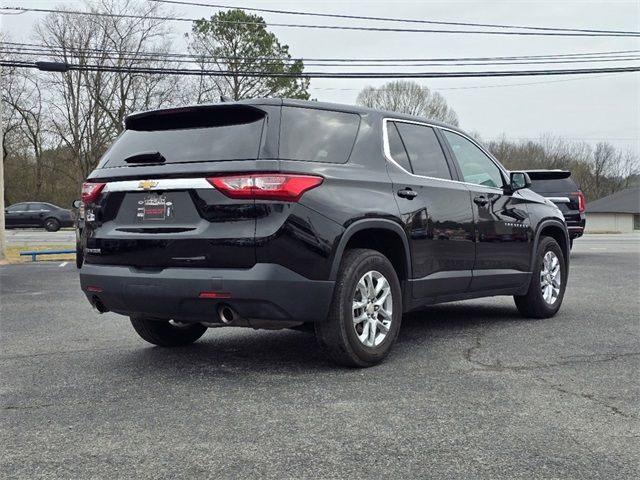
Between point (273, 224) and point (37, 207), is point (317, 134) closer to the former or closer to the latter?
point (273, 224)

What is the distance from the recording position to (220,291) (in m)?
4.22

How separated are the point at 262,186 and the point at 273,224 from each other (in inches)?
9.8

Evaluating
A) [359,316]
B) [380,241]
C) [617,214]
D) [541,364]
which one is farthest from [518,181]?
[617,214]

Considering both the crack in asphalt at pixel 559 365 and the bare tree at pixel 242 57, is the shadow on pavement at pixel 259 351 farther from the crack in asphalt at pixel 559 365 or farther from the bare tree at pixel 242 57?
the bare tree at pixel 242 57

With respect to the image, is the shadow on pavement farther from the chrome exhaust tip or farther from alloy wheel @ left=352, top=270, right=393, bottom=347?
the chrome exhaust tip

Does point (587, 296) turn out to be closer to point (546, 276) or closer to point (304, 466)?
point (546, 276)

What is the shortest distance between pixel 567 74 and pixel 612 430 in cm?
2336

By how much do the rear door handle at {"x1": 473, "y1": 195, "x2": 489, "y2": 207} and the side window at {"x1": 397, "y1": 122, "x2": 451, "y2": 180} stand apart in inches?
15.6

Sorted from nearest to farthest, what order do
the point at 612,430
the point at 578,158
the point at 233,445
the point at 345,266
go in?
1. the point at 233,445
2. the point at 612,430
3. the point at 345,266
4. the point at 578,158

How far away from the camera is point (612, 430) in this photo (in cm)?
349

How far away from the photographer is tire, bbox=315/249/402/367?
4527 millimetres

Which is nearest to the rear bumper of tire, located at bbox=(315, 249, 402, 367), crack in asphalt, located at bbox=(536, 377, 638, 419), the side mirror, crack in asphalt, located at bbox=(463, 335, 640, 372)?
tire, located at bbox=(315, 249, 402, 367)

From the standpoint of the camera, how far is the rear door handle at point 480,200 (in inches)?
237

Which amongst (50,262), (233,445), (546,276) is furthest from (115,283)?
(50,262)
